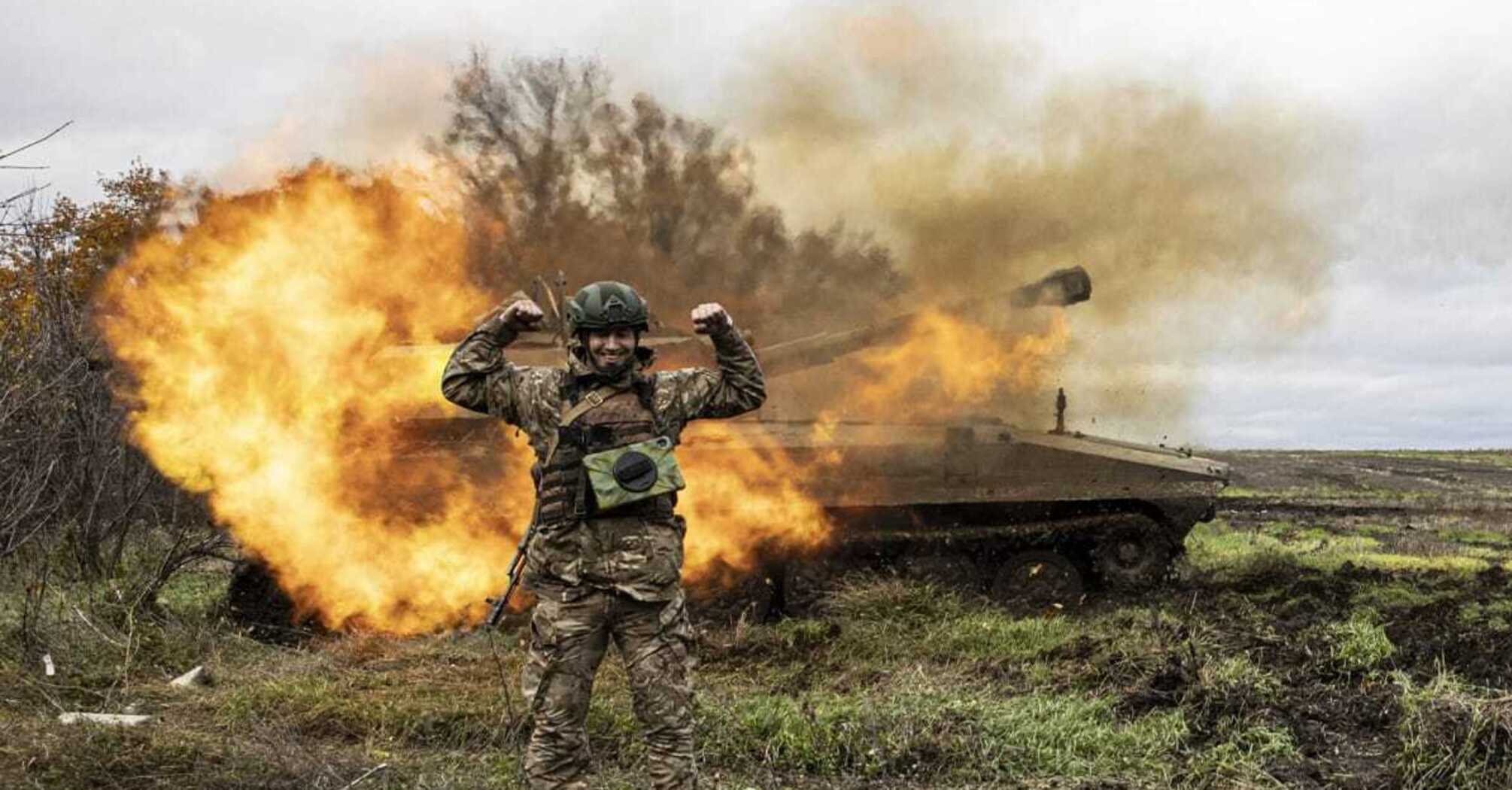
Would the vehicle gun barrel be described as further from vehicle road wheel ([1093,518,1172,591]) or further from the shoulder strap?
the shoulder strap

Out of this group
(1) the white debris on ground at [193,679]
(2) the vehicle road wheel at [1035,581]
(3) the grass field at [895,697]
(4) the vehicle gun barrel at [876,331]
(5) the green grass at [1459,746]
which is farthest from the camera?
(4) the vehicle gun barrel at [876,331]

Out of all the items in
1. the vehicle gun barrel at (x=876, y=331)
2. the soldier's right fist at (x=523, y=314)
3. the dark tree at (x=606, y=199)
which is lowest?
the soldier's right fist at (x=523, y=314)

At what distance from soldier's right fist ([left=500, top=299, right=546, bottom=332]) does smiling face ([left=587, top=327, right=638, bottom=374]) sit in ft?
0.75

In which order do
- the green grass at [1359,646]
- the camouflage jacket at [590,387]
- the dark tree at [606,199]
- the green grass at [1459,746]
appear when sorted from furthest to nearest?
1. the dark tree at [606,199]
2. the green grass at [1359,646]
3. the green grass at [1459,746]
4. the camouflage jacket at [590,387]

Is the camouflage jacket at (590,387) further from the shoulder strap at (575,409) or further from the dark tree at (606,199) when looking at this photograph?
the dark tree at (606,199)

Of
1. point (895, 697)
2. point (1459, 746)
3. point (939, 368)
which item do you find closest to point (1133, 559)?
point (939, 368)

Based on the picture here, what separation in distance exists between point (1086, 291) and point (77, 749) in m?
9.41

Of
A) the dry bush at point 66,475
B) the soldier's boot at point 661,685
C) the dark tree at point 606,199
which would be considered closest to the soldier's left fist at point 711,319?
the soldier's boot at point 661,685

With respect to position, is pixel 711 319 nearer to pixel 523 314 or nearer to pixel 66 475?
pixel 523 314

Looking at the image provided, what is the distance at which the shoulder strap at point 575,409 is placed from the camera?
494 cm

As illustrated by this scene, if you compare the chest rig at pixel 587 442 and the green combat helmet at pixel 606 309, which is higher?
the green combat helmet at pixel 606 309

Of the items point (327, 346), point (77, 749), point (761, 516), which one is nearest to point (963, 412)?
point (761, 516)

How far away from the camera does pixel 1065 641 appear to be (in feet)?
28.8

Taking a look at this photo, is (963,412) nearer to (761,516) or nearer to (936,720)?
(761,516)
